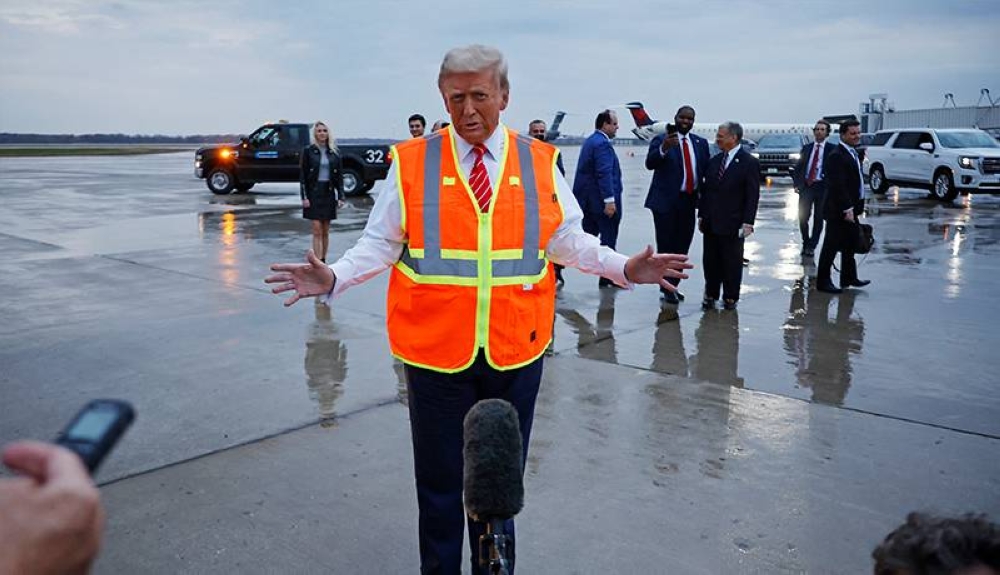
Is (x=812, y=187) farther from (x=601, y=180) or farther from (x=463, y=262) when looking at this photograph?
(x=463, y=262)

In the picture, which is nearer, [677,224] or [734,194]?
[734,194]

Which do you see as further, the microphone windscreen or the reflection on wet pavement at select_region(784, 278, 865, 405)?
the reflection on wet pavement at select_region(784, 278, 865, 405)

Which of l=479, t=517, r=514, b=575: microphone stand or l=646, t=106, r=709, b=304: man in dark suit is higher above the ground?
l=646, t=106, r=709, b=304: man in dark suit

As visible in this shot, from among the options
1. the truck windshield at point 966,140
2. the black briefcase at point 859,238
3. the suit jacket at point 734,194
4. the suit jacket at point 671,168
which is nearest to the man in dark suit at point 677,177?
the suit jacket at point 671,168

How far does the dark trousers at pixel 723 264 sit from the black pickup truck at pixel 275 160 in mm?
15000

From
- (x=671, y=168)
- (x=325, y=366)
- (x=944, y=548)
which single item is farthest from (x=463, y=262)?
(x=671, y=168)

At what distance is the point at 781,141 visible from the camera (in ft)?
107

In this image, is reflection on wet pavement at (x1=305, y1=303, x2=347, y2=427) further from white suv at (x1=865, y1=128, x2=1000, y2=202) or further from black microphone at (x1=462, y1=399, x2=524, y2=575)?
white suv at (x1=865, y1=128, x2=1000, y2=202)

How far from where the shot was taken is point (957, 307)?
8.77 metres

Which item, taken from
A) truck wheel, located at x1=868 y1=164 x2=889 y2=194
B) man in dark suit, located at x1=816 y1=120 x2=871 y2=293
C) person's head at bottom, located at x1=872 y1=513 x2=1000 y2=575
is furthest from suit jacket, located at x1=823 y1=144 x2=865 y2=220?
truck wheel, located at x1=868 y1=164 x2=889 y2=194

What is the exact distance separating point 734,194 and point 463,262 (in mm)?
6258

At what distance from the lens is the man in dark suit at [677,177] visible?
926 centimetres

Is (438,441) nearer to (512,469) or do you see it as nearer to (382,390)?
(512,469)

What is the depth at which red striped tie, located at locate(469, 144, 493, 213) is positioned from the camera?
2.98 m
